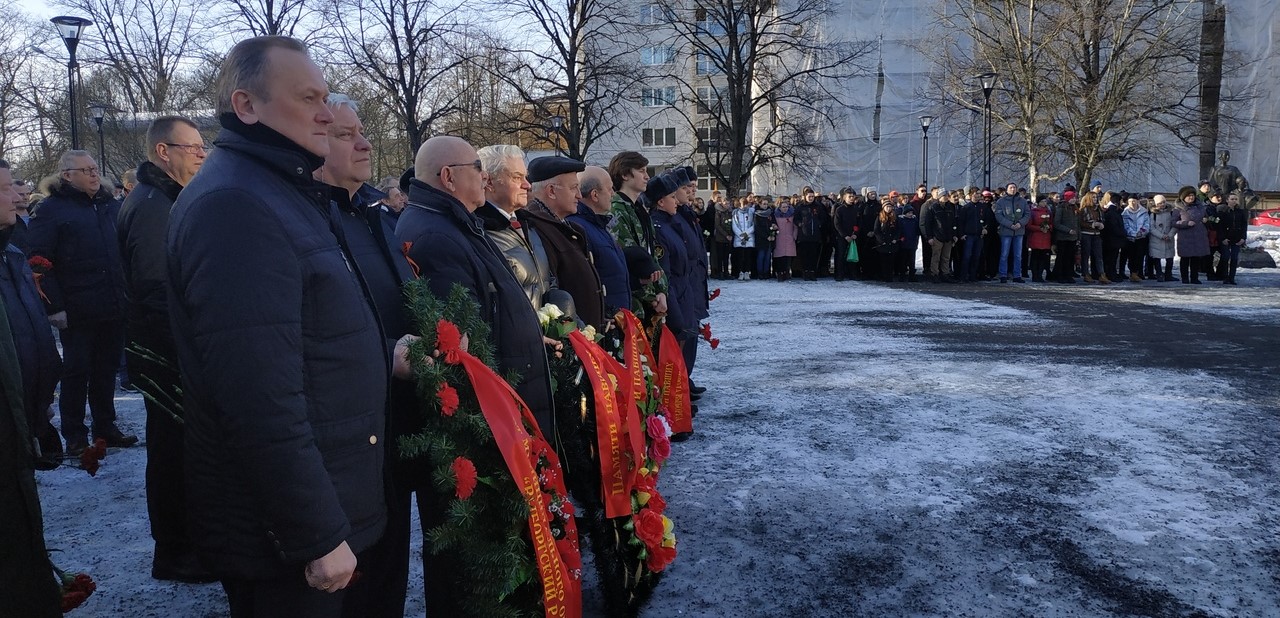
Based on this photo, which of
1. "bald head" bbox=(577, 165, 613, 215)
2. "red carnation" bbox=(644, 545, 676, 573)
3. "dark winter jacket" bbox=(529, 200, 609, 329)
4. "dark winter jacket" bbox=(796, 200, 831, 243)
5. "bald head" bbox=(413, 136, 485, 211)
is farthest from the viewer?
"dark winter jacket" bbox=(796, 200, 831, 243)

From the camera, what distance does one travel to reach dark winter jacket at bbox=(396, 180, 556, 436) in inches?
125

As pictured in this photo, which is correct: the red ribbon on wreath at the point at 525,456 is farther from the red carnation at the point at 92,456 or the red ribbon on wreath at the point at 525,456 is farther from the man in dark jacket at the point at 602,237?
the man in dark jacket at the point at 602,237

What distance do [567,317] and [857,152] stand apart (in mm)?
34262

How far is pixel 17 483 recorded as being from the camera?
2570 mm

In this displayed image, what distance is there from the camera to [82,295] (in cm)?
616

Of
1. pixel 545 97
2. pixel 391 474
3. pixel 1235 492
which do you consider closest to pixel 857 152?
pixel 545 97

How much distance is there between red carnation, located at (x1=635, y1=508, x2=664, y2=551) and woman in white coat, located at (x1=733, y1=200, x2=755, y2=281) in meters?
16.2

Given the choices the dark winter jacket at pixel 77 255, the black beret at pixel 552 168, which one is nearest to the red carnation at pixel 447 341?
the black beret at pixel 552 168

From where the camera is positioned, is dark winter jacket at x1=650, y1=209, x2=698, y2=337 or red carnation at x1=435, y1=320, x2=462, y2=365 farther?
dark winter jacket at x1=650, y1=209, x2=698, y2=337

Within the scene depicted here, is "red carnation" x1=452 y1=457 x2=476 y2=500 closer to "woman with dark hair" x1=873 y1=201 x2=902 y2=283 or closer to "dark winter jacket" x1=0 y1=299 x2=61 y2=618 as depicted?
"dark winter jacket" x1=0 y1=299 x2=61 y2=618

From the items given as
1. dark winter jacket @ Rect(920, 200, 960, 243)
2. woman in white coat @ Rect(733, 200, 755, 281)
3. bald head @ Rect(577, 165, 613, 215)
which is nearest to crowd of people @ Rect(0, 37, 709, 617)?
bald head @ Rect(577, 165, 613, 215)

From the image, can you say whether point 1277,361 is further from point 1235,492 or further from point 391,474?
point 391,474

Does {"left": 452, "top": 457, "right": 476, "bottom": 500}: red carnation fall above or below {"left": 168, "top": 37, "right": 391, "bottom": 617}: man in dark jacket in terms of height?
below

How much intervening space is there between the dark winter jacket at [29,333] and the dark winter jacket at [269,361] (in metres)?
2.80
